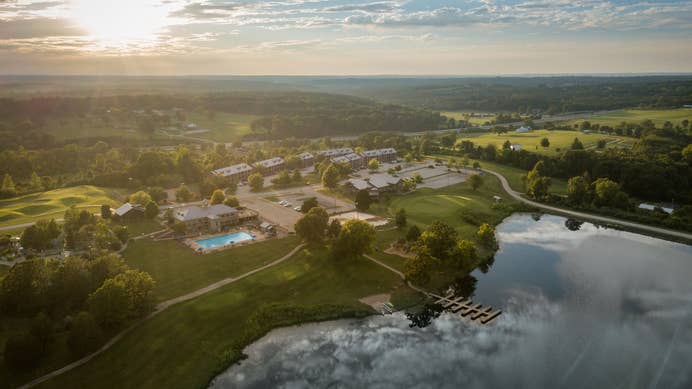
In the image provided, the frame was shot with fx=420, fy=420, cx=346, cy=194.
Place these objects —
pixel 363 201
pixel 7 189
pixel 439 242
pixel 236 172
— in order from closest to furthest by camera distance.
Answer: pixel 439 242 < pixel 363 201 < pixel 7 189 < pixel 236 172

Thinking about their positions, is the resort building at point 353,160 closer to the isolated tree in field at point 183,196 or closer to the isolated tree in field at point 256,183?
the isolated tree in field at point 256,183

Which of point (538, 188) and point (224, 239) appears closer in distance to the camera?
point (224, 239)

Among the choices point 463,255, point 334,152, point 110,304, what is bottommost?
point 110,304

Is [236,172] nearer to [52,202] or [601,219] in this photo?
[52,202]

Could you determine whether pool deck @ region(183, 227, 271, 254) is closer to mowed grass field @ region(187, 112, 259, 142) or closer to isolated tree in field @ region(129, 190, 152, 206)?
isolated tree in field @ region(129, 190, 152, 206)

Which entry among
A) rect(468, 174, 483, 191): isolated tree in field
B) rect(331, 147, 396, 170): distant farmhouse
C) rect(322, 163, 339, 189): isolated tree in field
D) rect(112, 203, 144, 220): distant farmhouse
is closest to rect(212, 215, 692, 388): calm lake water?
rect(468, 174, 483, 191): isolated tree in field

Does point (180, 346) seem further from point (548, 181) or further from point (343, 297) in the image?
point (548, 181)

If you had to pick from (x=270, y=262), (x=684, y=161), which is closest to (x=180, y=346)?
(x=270, y=262)

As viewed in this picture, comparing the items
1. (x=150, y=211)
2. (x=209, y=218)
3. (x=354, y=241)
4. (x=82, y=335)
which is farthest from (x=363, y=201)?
(x=82, y=335)
